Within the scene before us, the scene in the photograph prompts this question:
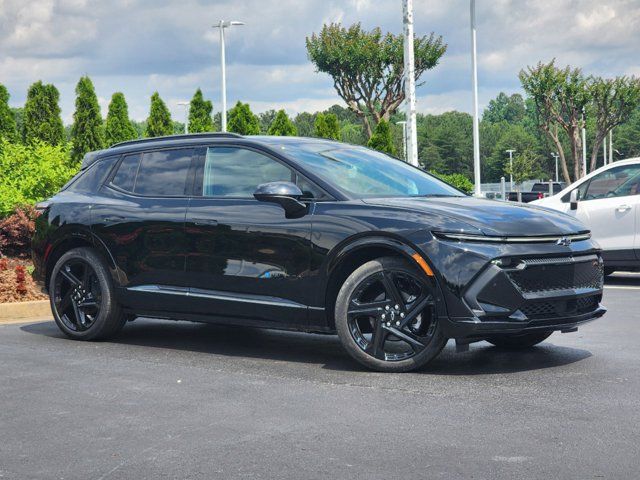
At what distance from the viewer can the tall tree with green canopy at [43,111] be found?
104 feet

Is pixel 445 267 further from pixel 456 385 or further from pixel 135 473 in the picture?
pixel 135 473

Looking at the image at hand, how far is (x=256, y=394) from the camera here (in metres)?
6.39

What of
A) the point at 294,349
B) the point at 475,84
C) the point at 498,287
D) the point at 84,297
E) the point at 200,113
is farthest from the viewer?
the point at 200,113

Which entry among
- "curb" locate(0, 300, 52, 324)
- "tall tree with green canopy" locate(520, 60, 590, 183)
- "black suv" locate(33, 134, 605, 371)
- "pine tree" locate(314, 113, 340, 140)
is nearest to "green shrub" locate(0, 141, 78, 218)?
"curb" locate(0, 300, 52, 324)

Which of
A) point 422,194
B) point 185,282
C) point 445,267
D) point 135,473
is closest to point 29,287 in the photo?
point 185,282

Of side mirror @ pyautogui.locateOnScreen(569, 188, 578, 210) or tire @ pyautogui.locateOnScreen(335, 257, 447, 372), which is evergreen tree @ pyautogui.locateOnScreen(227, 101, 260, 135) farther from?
tire @ pyautogui.locateOnScreen(335, 257, 447, 372)

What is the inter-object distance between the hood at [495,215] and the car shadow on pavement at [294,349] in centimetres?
101

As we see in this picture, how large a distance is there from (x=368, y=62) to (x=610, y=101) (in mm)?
13555

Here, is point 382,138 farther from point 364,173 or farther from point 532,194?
point 532,194

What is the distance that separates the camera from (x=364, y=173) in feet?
25.8

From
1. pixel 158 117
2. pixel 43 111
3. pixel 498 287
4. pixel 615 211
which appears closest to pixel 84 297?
pixel 498 287

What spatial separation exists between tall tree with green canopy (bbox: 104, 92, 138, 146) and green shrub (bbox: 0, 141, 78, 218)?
15.9 m

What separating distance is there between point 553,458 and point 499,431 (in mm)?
562

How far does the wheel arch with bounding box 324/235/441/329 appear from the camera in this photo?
688cm
